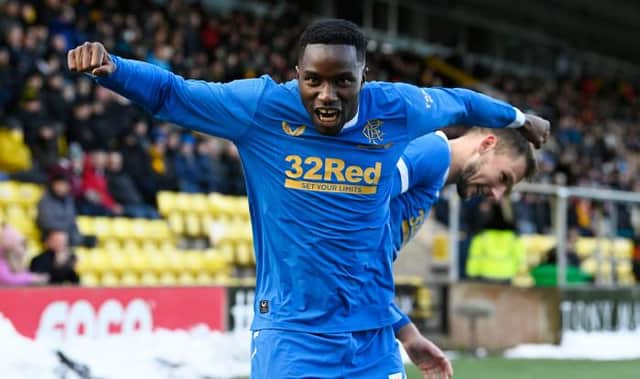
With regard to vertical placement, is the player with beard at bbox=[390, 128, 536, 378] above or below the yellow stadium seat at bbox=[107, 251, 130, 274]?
above

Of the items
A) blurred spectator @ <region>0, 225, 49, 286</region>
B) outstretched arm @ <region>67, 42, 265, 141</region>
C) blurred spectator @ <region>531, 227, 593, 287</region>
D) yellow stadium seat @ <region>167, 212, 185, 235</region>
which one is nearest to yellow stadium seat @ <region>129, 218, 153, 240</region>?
yellow stadium seat @ <region>167, 212, 185, 235</region>

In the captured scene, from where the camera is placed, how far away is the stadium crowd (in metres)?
12.4

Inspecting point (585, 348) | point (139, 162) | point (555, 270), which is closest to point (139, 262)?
point (139, 162)

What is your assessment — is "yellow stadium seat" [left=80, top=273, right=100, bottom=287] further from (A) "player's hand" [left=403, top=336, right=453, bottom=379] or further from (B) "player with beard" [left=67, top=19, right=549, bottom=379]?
(B) "player with beard" [left=67, top=19, right=549, bottom=379]

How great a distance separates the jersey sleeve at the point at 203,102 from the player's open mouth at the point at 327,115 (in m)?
0.22

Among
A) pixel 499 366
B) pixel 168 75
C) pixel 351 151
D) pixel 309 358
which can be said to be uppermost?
pixel 168 75

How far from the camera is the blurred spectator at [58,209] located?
1127 cm

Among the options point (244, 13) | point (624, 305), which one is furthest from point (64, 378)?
point (244, 13)

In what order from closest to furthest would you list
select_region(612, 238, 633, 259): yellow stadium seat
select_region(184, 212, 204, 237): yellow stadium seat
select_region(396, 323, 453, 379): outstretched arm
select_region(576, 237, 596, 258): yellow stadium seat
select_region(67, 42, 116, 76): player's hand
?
select_region(67, 42, 116, 76): player's hand → select_region(396, 323, 453, 379): outstretched arm → select_region(184, 212, 204, 237): yellow stadium seat → select_region(576, 237, 596, 258): yellow stadium seat → select_region(612, 238, 633, 259): yellow stadium seat

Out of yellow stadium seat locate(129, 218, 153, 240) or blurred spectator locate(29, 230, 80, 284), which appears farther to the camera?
yellow stadium seat locate(129, 218, 153, 240)

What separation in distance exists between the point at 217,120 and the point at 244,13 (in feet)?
55.2

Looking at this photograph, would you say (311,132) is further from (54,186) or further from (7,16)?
(7,16)

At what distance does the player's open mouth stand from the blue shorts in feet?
2.35

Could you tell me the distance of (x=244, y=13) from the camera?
20.2 metres
